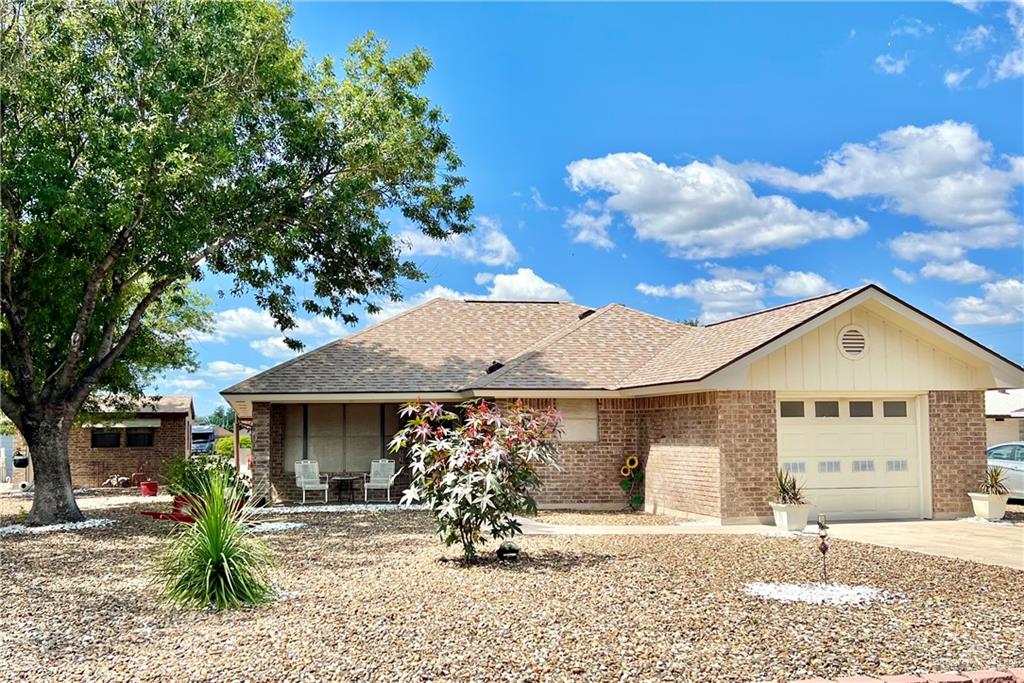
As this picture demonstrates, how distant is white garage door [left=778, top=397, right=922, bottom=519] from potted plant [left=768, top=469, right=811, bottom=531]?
106cm

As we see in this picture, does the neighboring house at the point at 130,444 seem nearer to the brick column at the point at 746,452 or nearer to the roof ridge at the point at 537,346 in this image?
the roof ridge at the point at 537,346

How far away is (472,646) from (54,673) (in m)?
3.03

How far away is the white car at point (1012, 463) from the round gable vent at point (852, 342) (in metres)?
6.21

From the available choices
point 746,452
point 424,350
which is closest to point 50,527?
point 424,350

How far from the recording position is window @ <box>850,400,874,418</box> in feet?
51.0

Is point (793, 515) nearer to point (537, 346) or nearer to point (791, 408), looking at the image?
point (791, 408)

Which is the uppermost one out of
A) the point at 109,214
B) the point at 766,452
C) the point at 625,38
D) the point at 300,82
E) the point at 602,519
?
the point at 300,82

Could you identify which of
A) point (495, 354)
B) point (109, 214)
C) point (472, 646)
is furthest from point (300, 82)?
point (472, 646)

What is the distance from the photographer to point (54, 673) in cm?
633

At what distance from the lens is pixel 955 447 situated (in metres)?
15.8

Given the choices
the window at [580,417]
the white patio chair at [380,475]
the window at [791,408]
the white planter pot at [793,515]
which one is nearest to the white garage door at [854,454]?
the window at [791,408]

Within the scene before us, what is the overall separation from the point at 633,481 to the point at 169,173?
10440 millimetres

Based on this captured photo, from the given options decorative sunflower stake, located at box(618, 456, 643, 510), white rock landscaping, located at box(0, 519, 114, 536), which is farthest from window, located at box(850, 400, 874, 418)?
white rock landscaping, located at box(0, 519, 114, 536)

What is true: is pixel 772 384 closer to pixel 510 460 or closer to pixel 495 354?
pixel 510 460
